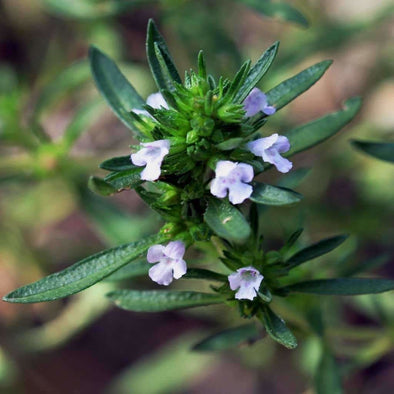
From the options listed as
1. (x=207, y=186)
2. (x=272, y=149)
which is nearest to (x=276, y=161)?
(x=272, y=149)

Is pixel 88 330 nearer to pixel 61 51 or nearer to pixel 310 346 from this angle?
pixel 310 346

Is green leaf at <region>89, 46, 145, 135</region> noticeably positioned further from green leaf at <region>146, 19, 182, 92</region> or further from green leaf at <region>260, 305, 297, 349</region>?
green leaf at <region>260, 305, 297, 349</region>

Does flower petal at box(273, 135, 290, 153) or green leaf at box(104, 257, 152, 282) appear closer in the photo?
flower petal at box(273, 135, 290, 153)

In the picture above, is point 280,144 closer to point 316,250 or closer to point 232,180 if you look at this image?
point 232,180

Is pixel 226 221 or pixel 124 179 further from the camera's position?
pixel 124 179

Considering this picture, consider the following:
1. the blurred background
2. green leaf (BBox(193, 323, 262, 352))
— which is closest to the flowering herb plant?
green leaf (BBox(193, 323, 262, 352))

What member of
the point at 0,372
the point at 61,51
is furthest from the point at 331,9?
the point at 0,372

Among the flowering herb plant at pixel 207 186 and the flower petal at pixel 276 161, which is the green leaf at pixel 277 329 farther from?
the flower petal at pixel 276 161
